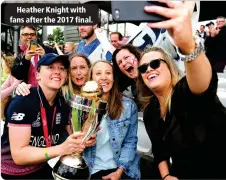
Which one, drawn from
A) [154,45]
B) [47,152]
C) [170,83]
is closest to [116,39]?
[154,45]

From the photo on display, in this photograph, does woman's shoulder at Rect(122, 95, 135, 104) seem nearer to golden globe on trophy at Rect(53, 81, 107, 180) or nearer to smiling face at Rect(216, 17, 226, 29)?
golden globe on trophy at Rect(53, 81, 107, 180)

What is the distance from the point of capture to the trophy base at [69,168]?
53.6 inches

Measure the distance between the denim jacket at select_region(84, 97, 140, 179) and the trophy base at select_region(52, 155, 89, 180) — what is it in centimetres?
9

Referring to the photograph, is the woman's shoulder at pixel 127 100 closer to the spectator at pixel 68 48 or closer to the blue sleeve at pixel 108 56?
the blue sleeve at pixel 108 56

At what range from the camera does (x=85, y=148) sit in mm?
1440

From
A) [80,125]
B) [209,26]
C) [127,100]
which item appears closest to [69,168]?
[80,125]

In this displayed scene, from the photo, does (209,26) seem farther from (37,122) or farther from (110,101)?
(37,122)

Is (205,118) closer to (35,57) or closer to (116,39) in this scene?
(116,39)

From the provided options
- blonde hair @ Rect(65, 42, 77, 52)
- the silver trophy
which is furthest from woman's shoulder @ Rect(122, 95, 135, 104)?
blonde hair @ Rect(65, 42, 77, 52)

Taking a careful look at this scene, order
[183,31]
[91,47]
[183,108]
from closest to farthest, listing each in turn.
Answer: [183,31] → [183,108] → [91,47]

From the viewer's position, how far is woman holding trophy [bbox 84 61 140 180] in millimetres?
1470

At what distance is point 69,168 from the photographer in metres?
1.36

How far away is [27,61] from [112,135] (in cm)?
51

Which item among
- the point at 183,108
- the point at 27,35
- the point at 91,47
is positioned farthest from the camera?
the point at 91,47
